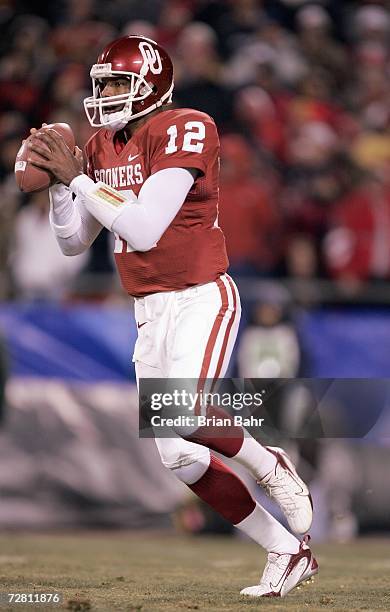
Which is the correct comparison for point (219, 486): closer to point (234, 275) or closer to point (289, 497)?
point (289, 497)

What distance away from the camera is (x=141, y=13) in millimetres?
10891

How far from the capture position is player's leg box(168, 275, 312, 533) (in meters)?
4.32

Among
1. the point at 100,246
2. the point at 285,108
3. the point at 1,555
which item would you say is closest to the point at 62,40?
the point at 285,108

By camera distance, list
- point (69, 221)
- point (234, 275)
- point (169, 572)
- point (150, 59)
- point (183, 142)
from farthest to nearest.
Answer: point (234, 275) → point (169, 572) → point (69, 221) → point (150, 59) → point (183, 142)

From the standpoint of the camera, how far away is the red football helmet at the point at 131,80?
14.7ft

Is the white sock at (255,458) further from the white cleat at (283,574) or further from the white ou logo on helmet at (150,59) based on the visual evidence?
the white ou logo on helmet at (150,59)

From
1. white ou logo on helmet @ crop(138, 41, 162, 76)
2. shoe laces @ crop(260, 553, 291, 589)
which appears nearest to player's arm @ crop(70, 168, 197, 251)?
white ou logo on helmet @ crop(138, 41, 162, 76)

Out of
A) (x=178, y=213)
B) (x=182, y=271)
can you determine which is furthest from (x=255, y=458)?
(x=178, y=213)

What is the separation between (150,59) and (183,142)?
0.43 metres

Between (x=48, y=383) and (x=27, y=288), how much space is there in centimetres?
68

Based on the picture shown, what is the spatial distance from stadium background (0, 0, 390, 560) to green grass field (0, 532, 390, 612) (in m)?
0.32

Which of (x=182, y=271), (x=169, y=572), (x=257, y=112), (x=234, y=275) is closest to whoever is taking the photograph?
(x=182, y=271)

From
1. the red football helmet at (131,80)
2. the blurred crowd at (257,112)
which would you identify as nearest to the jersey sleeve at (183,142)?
the red football helmet at (131,80)

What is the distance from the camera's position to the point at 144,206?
165 inches
